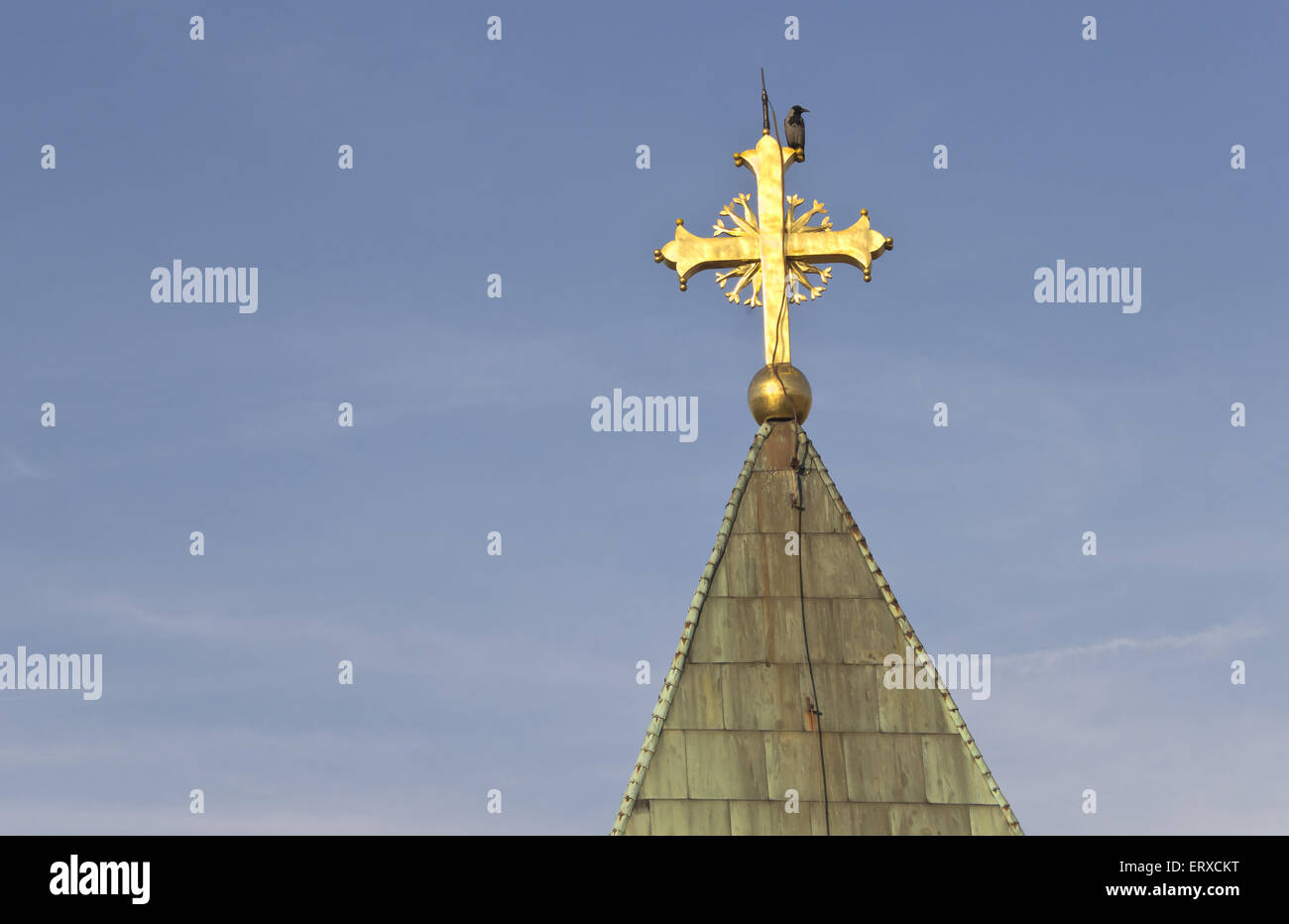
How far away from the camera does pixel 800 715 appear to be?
19.9 metres

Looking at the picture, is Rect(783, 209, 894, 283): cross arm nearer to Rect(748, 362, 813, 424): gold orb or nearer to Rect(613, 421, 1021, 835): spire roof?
Rect(748, 362, 813, 424): gold orb

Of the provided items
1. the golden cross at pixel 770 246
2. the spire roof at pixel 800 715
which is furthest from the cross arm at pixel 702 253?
the spire roof at pixel 800 715

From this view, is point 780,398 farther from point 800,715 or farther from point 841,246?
point 800,715

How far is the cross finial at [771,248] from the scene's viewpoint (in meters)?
22.5

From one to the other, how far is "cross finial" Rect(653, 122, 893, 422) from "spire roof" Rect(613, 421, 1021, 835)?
2.68m

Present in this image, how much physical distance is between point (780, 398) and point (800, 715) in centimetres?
369

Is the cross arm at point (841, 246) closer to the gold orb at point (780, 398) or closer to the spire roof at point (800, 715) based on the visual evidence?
the gold orb at point (780, 398)

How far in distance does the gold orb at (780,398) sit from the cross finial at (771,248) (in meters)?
0.37

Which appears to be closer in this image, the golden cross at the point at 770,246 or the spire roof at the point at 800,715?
the spire roof at the point at 800,715
